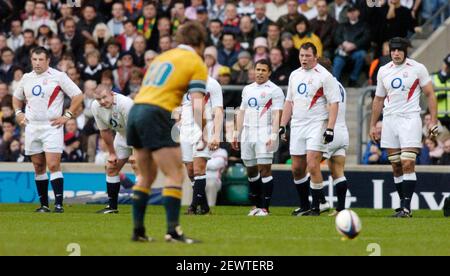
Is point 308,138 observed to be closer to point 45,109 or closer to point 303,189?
point 303,189

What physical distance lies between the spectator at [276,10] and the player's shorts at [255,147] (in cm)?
768

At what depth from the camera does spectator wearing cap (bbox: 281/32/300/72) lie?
23.4 meters

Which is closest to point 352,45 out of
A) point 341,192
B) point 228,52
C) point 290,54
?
point 290,54

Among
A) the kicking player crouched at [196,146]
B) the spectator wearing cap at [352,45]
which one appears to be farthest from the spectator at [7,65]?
the kicking player crouched at [196,146]

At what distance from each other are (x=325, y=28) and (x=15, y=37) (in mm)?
7882

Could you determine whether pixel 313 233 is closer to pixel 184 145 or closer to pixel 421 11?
pixel 184 145

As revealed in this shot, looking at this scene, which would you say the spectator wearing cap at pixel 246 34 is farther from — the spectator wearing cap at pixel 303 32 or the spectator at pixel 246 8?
the spectator wearing cap at pixel 303 32

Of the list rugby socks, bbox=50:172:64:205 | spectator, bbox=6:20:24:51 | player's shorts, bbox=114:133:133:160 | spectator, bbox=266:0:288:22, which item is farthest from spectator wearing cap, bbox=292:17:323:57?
rugby socks, bbox=50:172:64:205

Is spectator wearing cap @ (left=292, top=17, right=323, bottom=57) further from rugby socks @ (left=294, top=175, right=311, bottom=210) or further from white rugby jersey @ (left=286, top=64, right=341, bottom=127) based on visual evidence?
white rugby jersey @ (left=286, top=64, right=341, bottom=127)

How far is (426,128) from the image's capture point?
70.8 feet

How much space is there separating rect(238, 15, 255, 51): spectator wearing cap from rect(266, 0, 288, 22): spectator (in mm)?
1070

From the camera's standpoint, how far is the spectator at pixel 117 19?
26.8 meters

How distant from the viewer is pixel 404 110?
17297mm
